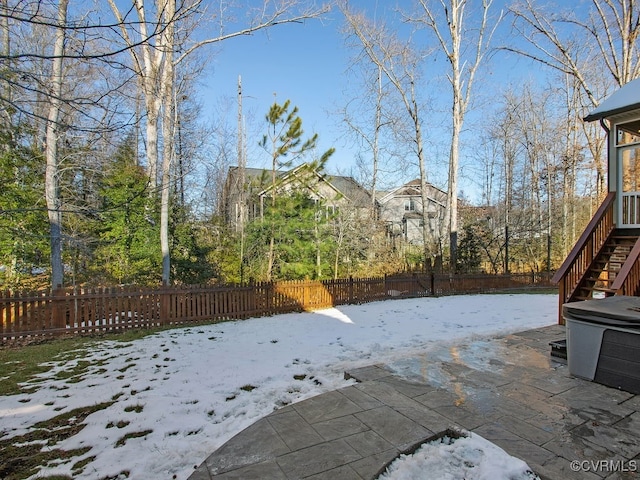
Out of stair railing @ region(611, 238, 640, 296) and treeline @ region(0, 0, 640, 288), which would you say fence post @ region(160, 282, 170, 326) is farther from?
stair railing @ region(611, 238, 640, 296)

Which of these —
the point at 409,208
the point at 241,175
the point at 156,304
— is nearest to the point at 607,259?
the point at 156,304

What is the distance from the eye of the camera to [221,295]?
775 centimetres

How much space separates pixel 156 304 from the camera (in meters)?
7.13

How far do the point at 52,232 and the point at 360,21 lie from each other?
15.1 meters

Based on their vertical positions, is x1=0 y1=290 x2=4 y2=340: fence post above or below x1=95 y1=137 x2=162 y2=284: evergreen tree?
below

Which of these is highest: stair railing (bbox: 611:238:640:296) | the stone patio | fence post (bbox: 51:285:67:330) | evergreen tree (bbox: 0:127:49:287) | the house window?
the house window

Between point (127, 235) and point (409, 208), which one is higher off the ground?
point (409, 208)

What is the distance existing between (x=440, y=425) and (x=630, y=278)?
5.15m

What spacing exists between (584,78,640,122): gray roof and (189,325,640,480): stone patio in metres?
5.52

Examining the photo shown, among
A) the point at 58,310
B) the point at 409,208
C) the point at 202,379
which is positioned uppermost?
the point at 409,208

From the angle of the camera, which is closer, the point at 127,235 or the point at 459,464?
the point at 459,464

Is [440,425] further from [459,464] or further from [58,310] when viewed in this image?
[58,310]

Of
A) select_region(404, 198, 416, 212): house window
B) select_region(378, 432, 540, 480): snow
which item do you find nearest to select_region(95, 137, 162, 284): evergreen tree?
select_region(378, 432, 540, 480): snow

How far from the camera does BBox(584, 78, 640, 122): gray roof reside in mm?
6117
